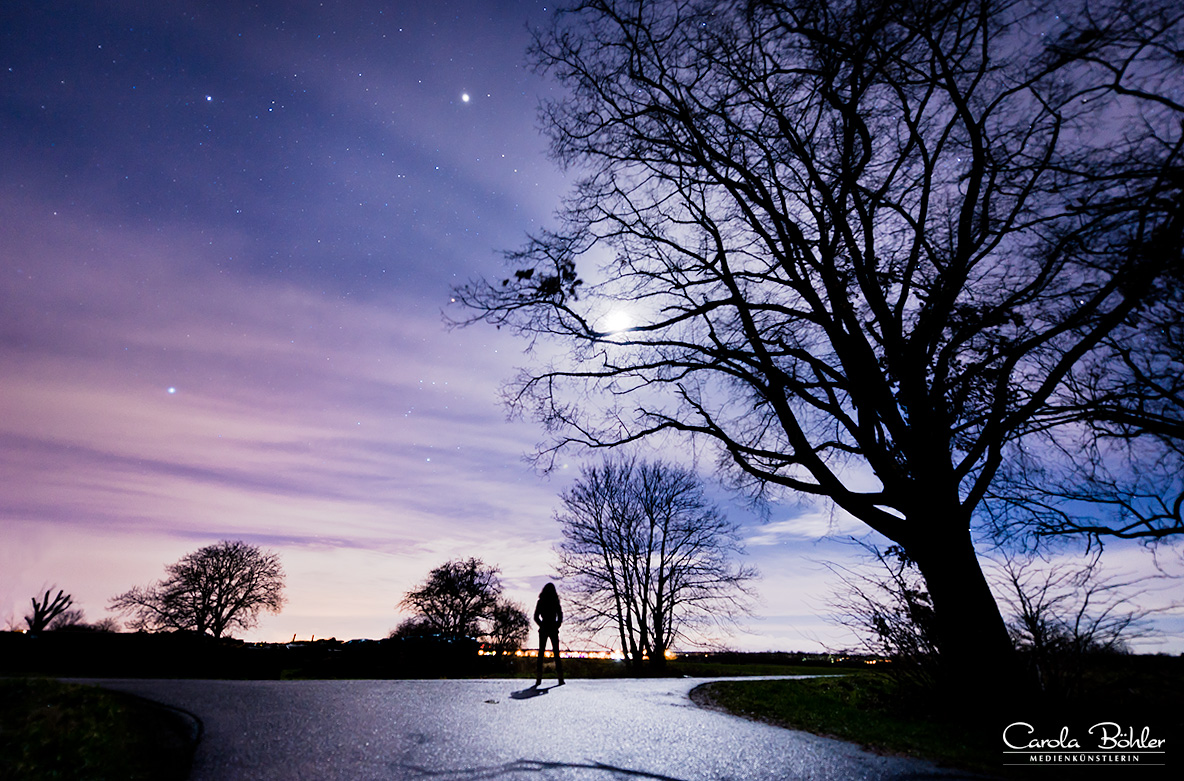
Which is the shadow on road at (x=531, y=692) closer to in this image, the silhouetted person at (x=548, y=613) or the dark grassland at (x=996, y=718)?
the silhouetted person at (x=548, y=613)

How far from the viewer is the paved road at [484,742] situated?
3172 millimetres

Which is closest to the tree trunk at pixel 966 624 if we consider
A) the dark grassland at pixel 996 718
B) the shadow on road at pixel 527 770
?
the dark grassland at pixel 996 718

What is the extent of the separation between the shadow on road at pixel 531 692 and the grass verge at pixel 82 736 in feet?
12.8

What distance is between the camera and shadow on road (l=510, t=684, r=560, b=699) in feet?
22.4

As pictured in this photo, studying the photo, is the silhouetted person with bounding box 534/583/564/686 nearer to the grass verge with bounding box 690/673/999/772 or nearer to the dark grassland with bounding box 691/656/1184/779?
the grass verge with bounding box 690/673/999/772

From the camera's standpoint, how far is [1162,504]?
20.0ft

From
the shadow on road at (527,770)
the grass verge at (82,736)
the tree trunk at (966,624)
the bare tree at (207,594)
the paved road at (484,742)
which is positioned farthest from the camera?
the bare tree at (207,594)

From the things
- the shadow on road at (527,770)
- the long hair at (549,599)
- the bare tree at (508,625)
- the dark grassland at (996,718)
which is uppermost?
the long hair at (549,599)

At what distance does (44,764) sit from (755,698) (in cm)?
872

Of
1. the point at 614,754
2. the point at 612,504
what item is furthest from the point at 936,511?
the point at 612,504

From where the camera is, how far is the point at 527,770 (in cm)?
316

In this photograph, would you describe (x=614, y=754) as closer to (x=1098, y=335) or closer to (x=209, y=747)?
(x=209, y=747)
